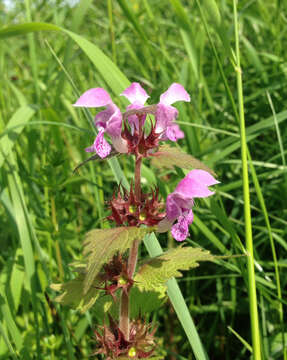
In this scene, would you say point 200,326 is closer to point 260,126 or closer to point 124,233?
point 260,126

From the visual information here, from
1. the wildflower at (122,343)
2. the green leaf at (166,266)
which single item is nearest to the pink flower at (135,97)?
the green leaf at (166,266)

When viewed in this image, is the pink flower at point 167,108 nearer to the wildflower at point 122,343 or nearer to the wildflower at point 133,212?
the wildflower at point 133,212

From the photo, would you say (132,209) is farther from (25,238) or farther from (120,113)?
(25,238)

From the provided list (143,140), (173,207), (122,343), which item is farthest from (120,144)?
(122,343)

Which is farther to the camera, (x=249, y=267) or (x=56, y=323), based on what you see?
(x=56, y=323)

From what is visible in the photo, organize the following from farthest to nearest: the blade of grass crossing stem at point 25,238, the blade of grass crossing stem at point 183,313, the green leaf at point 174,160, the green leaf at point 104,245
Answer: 1. the blade of grass crossing stem at point 25,238
2. the blade of grass crossing stem at point 183,313
3. the green leaf at point 174,160
4. the green leaf at point 104,245

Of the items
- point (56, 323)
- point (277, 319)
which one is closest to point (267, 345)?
point (277, 319)
